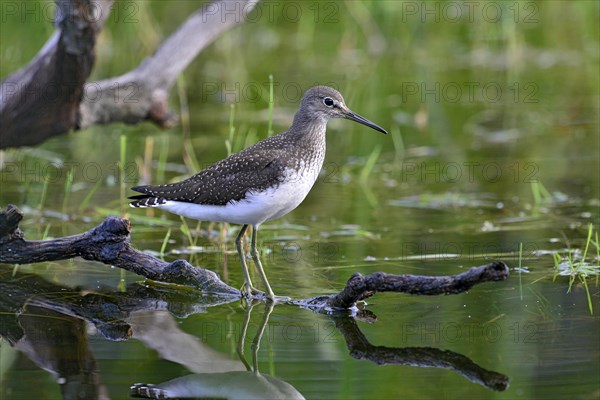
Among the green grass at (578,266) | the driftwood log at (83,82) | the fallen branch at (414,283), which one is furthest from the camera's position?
the driftwood log at (83,82)

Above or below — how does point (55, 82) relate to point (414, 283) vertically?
above

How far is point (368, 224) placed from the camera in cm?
948

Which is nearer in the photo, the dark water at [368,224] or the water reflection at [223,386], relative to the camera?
the water reflection at [223,386]

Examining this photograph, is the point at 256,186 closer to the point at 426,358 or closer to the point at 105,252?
the point at 105,252

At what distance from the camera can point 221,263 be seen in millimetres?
8492

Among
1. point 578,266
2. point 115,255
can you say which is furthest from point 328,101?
point 578,266

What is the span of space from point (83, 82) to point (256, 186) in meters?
2.51

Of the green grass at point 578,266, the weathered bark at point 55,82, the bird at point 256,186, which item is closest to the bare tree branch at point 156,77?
the weathered bark at point 55,82

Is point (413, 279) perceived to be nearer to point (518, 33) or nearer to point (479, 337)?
point (479, 337)

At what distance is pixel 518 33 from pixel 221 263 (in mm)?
11158

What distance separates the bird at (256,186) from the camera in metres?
7.33

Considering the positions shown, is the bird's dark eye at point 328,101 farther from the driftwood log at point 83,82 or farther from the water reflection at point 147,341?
the driftwood log at point 83,82

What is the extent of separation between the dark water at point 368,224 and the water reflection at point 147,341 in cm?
2

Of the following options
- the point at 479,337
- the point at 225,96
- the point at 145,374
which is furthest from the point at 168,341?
the point at 225,96
